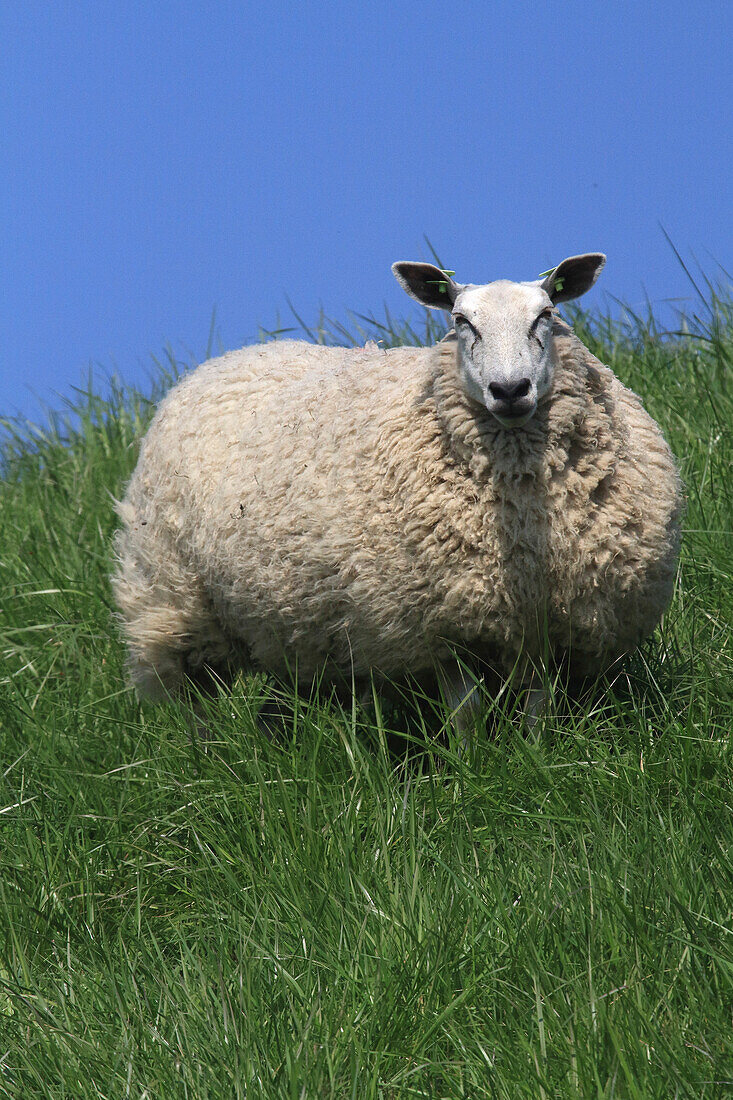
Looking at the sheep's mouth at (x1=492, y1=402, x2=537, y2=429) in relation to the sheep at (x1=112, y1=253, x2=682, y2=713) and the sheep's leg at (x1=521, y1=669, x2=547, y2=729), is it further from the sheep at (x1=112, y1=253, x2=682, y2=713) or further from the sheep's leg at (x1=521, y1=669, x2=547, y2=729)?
the sheep's leg at (x1=521, y1=669, x2=547, y2=729)

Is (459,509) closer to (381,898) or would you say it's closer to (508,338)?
(508,338)

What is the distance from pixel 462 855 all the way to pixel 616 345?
16.4 ft

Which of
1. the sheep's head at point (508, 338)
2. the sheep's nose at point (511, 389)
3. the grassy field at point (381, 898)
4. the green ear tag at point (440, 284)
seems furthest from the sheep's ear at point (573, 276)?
the grassy field at point (381, 898)

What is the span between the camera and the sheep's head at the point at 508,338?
4008 mm

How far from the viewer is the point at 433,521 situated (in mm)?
4367

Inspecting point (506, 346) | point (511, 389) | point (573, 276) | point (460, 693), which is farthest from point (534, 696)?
point (573, 276)

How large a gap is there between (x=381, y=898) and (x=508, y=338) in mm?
1857

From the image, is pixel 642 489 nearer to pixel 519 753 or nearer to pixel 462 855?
pixel 519 753

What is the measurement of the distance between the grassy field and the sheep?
1.02ft

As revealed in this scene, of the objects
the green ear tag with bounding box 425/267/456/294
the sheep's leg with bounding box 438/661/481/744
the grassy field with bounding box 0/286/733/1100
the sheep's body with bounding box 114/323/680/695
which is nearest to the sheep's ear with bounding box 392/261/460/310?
the green ear tag with bounding box 425/267/456/294

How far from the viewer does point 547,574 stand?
14.1 feet

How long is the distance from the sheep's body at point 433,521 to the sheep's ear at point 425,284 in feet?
0.68

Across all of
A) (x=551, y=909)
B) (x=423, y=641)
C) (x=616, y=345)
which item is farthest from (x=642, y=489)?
(x=616, y=345)

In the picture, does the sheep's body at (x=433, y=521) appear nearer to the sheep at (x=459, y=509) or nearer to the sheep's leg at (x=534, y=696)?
the sheep at (x=459, y=509)
